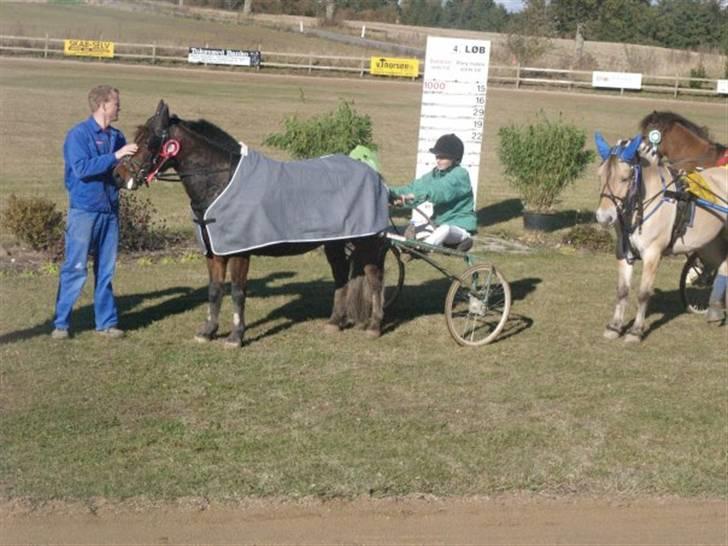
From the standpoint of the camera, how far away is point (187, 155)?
27.6 feet

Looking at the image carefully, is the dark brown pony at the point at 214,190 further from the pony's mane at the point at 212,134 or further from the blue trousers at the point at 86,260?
the blue trousers at the point at 86,260

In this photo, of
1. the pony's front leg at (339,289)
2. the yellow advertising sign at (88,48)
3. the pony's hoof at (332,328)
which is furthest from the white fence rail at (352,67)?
the pony's hoof at (332,328)

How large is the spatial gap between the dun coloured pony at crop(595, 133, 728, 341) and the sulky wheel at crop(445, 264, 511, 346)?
3.69 ft

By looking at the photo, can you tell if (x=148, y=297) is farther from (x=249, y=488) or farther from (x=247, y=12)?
(x=247, y=12)

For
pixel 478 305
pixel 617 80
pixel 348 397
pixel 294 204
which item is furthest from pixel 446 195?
pixel 617 80

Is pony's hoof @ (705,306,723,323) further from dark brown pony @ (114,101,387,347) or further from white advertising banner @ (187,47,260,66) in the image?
white advertising banner @ (187,47,260,66)

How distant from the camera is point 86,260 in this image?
28.2 ft


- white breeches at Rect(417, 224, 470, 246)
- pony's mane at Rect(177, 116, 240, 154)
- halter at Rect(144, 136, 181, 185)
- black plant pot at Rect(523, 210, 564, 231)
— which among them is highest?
pony's mane at Rect(177, 116, 240, 154)

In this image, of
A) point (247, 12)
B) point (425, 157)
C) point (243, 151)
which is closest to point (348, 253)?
point (243, 151)

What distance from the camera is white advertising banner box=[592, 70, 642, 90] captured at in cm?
5009

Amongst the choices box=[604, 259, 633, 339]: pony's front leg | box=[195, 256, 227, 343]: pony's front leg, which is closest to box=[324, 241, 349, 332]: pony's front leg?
box=[195, 256, 227, 343]: pony's front leg

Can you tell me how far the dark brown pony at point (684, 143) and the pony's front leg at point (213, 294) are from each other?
194 inches

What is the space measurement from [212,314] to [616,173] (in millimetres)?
3799

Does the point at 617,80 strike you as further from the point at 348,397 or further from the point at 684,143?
the point at 348,397
